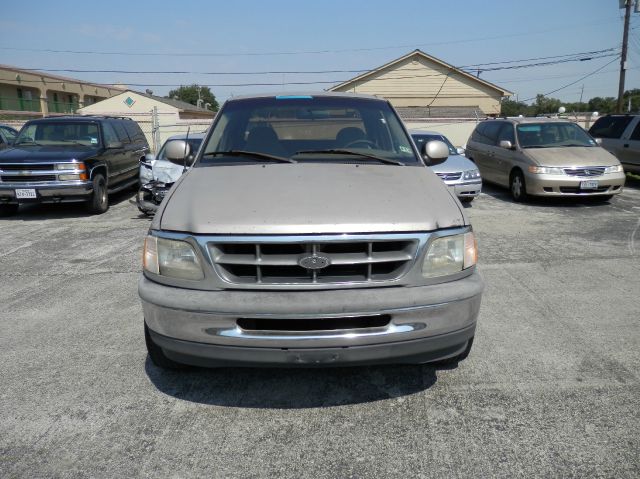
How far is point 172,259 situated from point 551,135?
1013cm

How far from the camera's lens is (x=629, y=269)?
5.83 metres

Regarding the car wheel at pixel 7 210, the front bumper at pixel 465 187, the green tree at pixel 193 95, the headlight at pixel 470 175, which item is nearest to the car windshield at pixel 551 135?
the headlight at pixel 470 175

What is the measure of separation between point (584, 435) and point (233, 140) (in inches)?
122

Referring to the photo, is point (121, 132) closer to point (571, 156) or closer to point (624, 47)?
point (571, 156)

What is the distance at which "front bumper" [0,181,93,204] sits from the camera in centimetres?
917

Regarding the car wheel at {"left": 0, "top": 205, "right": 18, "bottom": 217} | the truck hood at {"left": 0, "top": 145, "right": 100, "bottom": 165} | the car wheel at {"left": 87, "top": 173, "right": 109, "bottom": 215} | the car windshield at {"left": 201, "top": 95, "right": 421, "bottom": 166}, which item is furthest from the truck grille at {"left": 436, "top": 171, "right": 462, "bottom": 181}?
the car wheel at {"left": 0, "top": 205, "right": 18, "bottom": 217}

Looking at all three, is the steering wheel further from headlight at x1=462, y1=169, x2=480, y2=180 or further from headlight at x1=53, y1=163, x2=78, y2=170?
A: headlight at x1=53, y1=163, x2=78, y2=170

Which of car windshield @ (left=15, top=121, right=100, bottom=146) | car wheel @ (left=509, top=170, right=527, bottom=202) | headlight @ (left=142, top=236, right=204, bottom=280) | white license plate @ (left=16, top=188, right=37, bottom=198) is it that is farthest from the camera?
car wheel @ (left=509, top=170, right=527, bottom=202)

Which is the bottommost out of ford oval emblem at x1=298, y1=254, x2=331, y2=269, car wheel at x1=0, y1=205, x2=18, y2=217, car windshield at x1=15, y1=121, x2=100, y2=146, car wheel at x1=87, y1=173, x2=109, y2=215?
car wheel at x1=0, y1=205, x2=18, y2=217

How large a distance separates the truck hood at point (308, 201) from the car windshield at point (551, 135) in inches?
325

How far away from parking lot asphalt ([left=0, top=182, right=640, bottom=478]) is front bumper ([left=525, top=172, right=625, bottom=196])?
5.04 m

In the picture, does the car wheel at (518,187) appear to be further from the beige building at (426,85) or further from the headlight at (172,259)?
the beige building at (426,85)

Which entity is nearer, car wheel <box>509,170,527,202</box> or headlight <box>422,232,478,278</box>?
headlight <box>422,232,478,278</box>

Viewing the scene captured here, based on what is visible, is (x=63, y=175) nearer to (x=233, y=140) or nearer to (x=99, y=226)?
(x=99, y=226)
